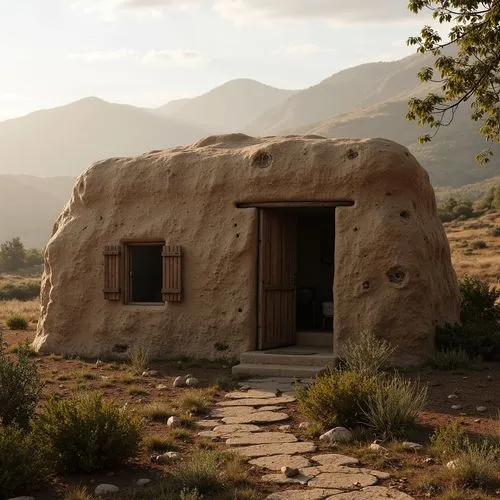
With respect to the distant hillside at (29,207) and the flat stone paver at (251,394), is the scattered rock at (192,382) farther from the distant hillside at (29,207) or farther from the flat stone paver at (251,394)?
the distant hillside at (29,207)

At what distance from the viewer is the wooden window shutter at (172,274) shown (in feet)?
41.8

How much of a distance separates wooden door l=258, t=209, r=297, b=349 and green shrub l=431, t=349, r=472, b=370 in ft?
8.91

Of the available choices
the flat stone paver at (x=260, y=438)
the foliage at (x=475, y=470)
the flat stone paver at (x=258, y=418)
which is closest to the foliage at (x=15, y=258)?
the flat stone paver at (x=258, y=418)

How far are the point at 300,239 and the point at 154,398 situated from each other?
6839mm

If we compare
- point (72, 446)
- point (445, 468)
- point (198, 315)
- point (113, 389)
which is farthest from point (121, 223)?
point (445, 468)

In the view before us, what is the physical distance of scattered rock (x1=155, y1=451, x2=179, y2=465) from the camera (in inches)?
267

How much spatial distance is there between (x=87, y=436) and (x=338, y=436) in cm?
239

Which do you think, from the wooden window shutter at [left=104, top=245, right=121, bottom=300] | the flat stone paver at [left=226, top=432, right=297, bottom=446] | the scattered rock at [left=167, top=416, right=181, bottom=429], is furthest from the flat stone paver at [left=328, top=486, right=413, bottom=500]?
the wooden window shutter at [left=104, top=245, right=121, bottom=300]

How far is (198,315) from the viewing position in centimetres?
1263

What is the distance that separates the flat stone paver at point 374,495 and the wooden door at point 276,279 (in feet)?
21.6

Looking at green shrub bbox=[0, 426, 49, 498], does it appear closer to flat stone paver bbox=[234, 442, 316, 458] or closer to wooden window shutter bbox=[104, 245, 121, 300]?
Result: flat stone paver bbox=[234, 442, 316, 458]

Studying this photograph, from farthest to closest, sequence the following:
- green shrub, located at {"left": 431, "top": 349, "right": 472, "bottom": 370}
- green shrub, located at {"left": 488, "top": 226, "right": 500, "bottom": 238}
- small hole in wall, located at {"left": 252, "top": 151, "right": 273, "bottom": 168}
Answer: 1. green shrub, located at {"left": 488, "top": 226, "right": 500, "bottom": 238}
2. small hole in wall, located at {"left": 252, "top": 151, "right": 273, "bottom": 168}
3. green shrub, located at {"left": 431, "top": 349, "right": 472, "bottom": 370}

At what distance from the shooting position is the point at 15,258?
45812mm

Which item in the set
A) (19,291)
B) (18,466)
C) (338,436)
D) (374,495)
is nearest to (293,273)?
(338,436)
